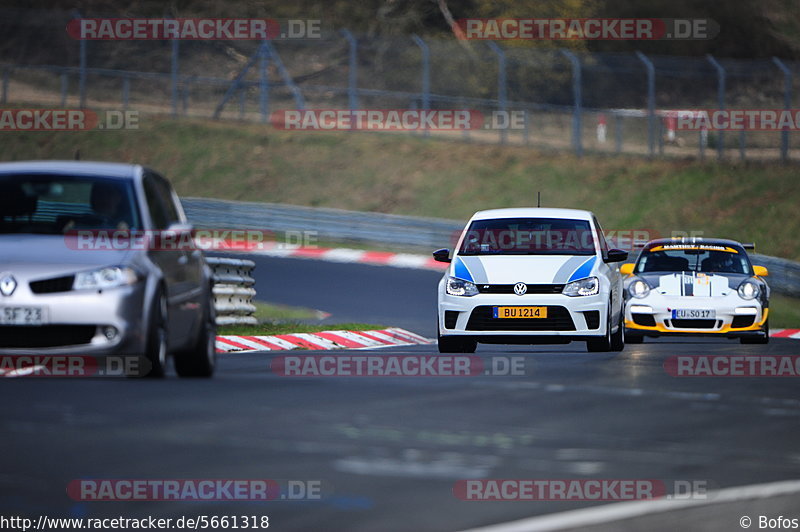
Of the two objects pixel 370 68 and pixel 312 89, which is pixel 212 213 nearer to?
pixel 312 89

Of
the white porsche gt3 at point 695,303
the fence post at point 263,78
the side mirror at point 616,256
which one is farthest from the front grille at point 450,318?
the fence post at point 263,78

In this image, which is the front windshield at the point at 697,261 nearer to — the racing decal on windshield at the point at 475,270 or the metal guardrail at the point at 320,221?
the racing decal on windshield at the point at 475,270

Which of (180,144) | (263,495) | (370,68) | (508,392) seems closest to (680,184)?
(180,144)

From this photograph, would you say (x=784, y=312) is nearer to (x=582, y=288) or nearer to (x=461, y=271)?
(x=582, y=288)

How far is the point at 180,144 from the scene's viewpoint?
4694 centimetres

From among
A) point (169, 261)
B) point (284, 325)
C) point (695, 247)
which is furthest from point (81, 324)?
point (284, 325)

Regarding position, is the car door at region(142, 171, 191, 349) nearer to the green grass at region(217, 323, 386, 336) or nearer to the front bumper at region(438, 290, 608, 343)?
the front bumper at region(438, 290, 608, 343)

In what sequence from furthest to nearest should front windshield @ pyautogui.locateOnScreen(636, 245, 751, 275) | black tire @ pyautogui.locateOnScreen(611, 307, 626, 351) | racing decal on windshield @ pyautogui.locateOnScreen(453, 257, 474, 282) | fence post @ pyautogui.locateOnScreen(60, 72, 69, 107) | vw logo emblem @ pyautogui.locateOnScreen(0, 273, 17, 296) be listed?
fence post @ pyautogui.locateOnScreen(60, 72, 69, 107) < front windshield @ pyautogui.locateOnScreen(636, 245, 751, 275) < black tire @ pyautogui.locateOnScreen(611, 307, 626, 351) < racing decal on windshield @ pyautogui.locateOnScreen(453, 257, 474, 282) < vw logo emblem @ pyautogui.locateOnScreen(0, 273, 17, 296)

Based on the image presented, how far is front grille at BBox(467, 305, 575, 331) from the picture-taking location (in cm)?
1533

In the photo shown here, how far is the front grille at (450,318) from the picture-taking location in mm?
15500

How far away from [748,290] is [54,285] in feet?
34.5

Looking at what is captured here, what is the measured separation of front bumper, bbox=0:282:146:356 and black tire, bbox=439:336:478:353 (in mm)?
5865

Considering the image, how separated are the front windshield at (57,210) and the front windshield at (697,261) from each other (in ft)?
31.4

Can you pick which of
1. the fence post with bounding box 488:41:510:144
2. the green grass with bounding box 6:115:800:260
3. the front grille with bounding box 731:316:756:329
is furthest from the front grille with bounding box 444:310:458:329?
the fence post with bounding box 488:41:510:144
